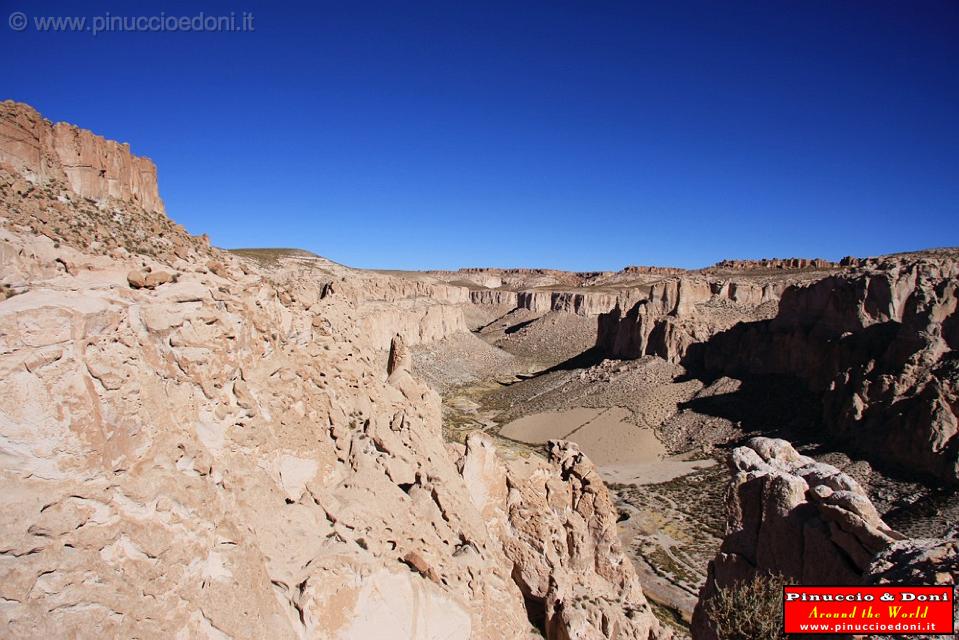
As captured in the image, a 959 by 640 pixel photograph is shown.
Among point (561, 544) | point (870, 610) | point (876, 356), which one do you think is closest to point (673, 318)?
point (876, 356)

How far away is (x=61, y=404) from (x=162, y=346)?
1525 mm

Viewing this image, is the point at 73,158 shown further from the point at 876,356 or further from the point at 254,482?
the point at 876,356

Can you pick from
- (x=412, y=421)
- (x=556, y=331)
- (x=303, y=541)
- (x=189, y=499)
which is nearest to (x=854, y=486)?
(x=412, y=421)

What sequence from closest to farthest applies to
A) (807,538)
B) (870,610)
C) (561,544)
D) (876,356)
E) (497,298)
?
(870,610)
(807,538)
(561,544)
(876,356)
(497,298)

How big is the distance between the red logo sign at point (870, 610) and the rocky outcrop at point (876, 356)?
24141 mm

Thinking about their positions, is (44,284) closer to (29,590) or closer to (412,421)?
(29,590)

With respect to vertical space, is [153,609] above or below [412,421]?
below

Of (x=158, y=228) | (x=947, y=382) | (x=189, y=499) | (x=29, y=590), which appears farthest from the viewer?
(x=947, y=382)

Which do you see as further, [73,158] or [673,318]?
[673,318]

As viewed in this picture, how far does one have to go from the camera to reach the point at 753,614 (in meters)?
9.64

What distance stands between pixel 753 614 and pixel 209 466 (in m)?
9.55

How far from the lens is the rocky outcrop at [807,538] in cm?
804

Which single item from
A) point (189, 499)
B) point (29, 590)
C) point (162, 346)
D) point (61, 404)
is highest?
point (162, 346)

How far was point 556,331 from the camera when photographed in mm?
98250
